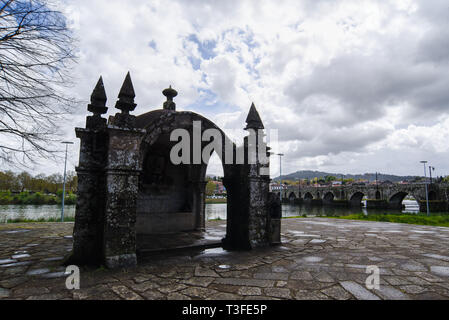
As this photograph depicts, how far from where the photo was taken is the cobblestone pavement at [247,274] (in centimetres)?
321

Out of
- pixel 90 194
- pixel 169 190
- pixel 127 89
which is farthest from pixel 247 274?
pixel 169 190

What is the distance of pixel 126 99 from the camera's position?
488 cm

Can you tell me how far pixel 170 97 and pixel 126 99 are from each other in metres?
2.68

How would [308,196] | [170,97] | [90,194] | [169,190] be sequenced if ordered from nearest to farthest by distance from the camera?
[90,194]
[170,97]
[169,190]
[308,196]

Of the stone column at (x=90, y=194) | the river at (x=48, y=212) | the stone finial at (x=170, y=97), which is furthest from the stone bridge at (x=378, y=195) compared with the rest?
the stone column at (x=90, y=194)

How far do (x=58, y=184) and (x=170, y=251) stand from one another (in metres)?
46.4

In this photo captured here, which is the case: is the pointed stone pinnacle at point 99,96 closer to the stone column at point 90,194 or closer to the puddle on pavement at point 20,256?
the stone column at point 90,194

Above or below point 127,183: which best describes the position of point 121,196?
below

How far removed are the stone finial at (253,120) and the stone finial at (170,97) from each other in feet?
7.73

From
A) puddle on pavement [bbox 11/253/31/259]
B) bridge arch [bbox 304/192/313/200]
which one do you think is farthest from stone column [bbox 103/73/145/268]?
bridge arch [bbox 304/192/313/200]

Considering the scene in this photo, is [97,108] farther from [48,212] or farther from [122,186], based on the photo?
[48,212]

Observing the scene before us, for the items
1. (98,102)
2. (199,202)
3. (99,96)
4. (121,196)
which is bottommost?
(199,202)

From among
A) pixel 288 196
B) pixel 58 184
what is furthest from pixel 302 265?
pixel 288 196
